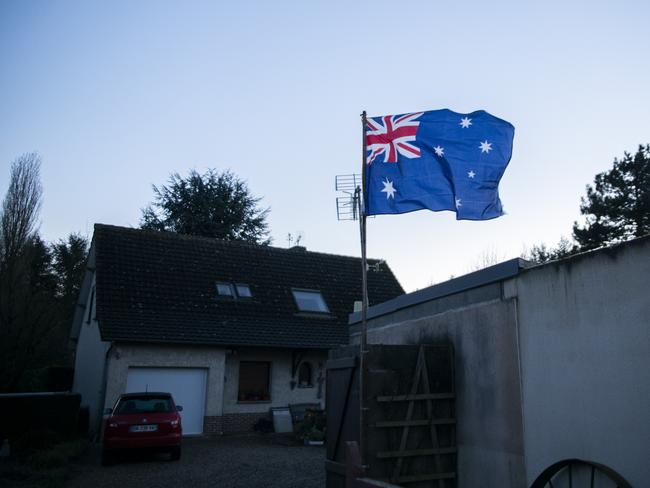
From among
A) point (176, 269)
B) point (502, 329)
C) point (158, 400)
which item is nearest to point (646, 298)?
point (502, 329)

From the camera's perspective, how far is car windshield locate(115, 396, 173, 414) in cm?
1268

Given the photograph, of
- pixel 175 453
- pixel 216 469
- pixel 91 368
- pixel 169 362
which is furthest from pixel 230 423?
pixel 216 469

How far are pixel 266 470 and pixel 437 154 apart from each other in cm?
766

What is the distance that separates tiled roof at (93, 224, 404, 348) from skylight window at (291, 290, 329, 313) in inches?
9.9

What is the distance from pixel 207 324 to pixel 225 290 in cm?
227

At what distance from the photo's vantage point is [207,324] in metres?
18.0

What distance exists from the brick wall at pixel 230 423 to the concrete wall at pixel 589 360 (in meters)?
12.1

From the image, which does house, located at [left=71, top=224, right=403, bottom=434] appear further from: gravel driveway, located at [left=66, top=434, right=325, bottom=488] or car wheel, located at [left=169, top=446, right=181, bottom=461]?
car wheel, located at [left=169, top=446, right=181, bottom=461]

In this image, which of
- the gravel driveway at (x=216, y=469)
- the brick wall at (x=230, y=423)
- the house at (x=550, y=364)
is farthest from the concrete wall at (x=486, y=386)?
the brick wall at (x=230, y=423)

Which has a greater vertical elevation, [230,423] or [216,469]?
[230,423]

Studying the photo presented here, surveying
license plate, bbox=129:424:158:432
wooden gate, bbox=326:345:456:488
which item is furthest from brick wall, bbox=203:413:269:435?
wooden gate, bbox=326:345:456:488

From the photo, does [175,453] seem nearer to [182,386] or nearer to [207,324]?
[182,386]

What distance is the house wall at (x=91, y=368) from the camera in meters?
16.7

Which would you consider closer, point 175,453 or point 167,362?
point 175,453
